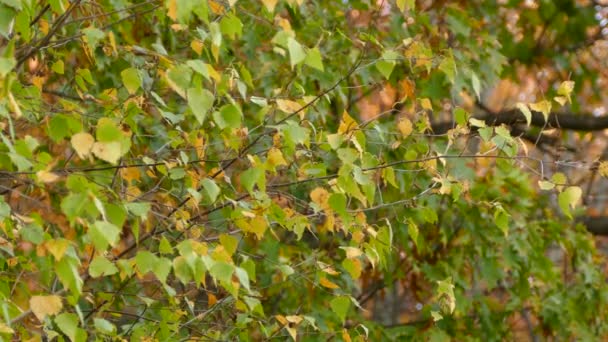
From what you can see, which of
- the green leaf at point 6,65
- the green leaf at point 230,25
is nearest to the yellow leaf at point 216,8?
the green leaf at point 230,25

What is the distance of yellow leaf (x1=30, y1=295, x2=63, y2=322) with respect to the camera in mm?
2758

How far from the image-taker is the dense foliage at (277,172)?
3.07m

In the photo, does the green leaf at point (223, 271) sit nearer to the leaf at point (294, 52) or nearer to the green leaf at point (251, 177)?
the green leaf at point (251, 177)

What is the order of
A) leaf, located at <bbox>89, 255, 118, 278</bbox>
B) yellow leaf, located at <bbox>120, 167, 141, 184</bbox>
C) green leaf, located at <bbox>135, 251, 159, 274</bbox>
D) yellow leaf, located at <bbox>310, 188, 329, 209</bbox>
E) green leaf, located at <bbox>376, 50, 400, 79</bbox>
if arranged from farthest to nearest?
yellow leaf, located at <bbox>120, 167, 141, 184</bbox>, green leaf, located at <bbox>376, 50, 400, 79</bbox>, yellow leaf, located at <bbox>310, 188, 329, 209</bbox>, leaf, located at <bbox>89, 255, 118, 278</bbox>, green leaf, located at <bbox>135, 251, 159, 274</bbox>

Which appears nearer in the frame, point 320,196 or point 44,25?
point 320,196

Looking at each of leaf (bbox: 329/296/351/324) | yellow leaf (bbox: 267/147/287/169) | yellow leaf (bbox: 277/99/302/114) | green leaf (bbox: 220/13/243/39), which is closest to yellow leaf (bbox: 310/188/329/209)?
yellow leaf (bbox: 267/147/287/169)

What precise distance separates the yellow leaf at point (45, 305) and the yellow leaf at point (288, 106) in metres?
1.00

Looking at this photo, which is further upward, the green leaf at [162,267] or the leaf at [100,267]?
the green leaf at [162,267]

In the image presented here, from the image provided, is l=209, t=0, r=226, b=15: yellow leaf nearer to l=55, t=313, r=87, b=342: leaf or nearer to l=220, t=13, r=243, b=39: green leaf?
l=220, t=13, r=243, b=39: green leaf

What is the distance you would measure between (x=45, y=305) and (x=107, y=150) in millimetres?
446

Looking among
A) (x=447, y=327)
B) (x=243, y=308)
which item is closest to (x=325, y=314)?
(x=447, y=327)

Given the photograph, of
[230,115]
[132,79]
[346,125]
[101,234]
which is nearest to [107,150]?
[101,234]

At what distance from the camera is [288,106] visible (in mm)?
3486

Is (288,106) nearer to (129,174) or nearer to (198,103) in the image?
(198,103)
